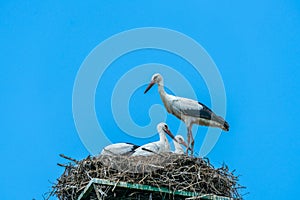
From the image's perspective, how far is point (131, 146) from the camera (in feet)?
31.6

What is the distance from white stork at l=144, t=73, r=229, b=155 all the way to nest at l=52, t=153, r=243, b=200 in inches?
68.7

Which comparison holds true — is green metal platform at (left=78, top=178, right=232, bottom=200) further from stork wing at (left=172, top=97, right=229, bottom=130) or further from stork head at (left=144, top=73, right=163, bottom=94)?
stork head at (left=144, top=73, right=163, bottom=94)

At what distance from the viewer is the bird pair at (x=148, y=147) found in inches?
360

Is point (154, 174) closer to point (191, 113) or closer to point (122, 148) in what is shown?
point (122, 148)

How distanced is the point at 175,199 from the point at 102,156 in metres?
1.14

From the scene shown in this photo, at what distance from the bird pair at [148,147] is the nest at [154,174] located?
0.42 metres

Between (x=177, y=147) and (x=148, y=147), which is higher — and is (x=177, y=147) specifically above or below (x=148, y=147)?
above

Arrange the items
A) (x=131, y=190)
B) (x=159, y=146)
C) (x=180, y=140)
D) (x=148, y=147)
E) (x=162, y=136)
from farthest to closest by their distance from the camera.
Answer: (x=180, y=140), (x=162, y=136), (x=159, y=146), (x=148, y=147), (x=131, y=190)

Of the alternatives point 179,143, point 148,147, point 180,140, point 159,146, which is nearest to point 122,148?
point 148,147

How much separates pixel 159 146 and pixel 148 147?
9.3 inches

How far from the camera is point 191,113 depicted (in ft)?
34.6

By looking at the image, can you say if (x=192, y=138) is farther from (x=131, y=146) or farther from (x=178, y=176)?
(x=178, y=176)

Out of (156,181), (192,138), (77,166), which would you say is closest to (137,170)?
(156,181)

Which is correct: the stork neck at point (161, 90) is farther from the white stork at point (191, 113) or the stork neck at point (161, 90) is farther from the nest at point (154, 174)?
the nest at point (154, 174)
